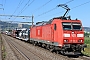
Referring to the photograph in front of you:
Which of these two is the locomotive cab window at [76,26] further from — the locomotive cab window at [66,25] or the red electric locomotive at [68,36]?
the locomotive cab window at [66,25]

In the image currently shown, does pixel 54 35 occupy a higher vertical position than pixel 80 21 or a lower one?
lower

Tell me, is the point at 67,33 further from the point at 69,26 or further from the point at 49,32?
the point at 49,32

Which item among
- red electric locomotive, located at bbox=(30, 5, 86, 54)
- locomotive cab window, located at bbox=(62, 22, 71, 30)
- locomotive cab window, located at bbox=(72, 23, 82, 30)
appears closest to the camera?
red electric locomotive, located at bbox=(30, 5, 86, 54)

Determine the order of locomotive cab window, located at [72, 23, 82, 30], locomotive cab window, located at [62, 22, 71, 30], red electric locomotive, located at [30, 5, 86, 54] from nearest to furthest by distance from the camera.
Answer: red electric locomotive, located at [30, 5, 86, 54] < locomotive cab window, located at [62, 22, 71, 30] < locomotive cab window, located at [72, 23, 82, 30]

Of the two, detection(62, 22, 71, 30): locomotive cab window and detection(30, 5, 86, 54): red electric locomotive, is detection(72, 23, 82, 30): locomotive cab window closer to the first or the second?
detection(30, 5, 86, 54): red electric locomotive

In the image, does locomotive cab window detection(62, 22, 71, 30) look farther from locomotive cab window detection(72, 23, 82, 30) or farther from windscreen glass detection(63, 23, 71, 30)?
locomotive cab window detection(72, 23, 82, 30)

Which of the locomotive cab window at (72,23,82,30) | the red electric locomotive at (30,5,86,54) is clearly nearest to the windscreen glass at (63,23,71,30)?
the red electric locomotive at (30,5,86,54)

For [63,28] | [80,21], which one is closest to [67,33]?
[63,28]

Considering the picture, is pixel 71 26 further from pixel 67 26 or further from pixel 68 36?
pixel 68 36

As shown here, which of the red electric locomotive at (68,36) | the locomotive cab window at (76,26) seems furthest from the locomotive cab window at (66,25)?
the locomotive cab window at (76,26)

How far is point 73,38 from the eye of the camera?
1973 cm

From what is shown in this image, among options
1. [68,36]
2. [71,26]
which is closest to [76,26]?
[71,26]

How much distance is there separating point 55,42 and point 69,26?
7.63ft

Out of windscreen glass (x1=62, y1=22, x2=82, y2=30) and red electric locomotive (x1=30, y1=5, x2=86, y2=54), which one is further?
windscreen glass (x1=62, y1=22, x2=82, y2=30)
